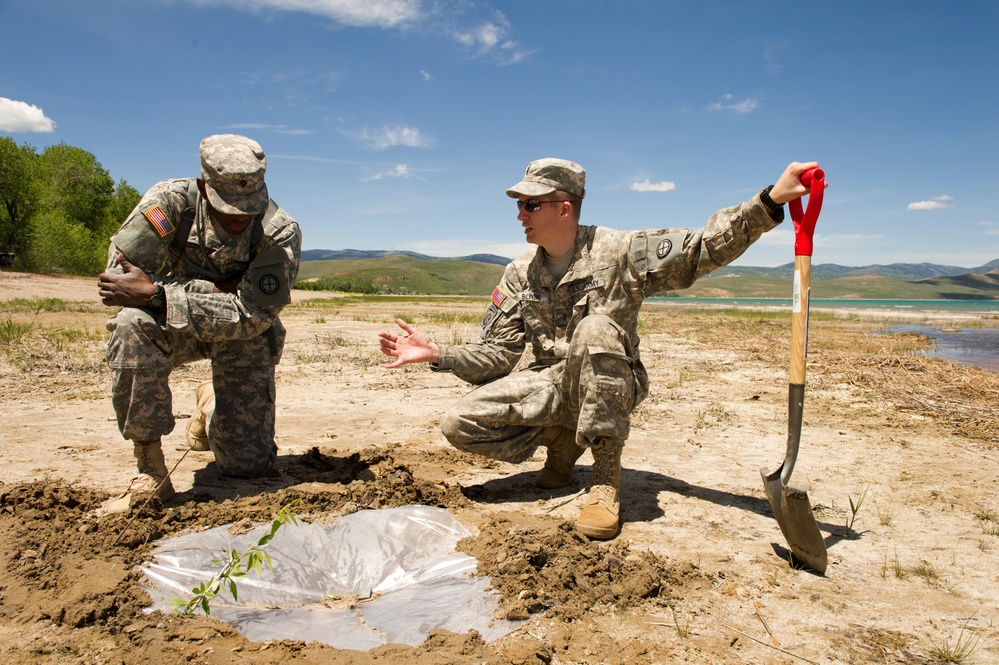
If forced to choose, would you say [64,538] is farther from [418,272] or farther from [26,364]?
[418,272]

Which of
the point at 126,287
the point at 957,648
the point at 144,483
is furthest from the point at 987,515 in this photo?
the point at 126,287

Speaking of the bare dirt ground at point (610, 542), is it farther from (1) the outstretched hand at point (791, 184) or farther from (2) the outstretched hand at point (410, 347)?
(1) the outstretched hand at point (791, 184)

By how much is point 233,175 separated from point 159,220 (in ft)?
1.53

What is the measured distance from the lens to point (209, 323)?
3.06 m

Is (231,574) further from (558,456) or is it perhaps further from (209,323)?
(558,456)

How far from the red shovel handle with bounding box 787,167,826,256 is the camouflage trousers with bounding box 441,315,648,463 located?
924 mm

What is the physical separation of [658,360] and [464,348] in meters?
6.79

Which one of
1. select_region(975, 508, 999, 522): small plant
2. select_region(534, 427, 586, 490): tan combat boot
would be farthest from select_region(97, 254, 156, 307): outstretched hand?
select_region(975, 508, 999, 522): small plant

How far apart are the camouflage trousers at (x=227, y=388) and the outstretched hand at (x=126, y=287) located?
0.20 feet

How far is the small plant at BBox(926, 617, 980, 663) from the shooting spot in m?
1.90

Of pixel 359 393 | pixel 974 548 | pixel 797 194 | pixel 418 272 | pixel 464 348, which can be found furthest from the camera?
pixel 418 272

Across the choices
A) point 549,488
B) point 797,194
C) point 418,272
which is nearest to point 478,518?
point 549,488

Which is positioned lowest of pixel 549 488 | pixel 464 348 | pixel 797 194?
pixel 549 488

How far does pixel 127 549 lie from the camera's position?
2.39m
